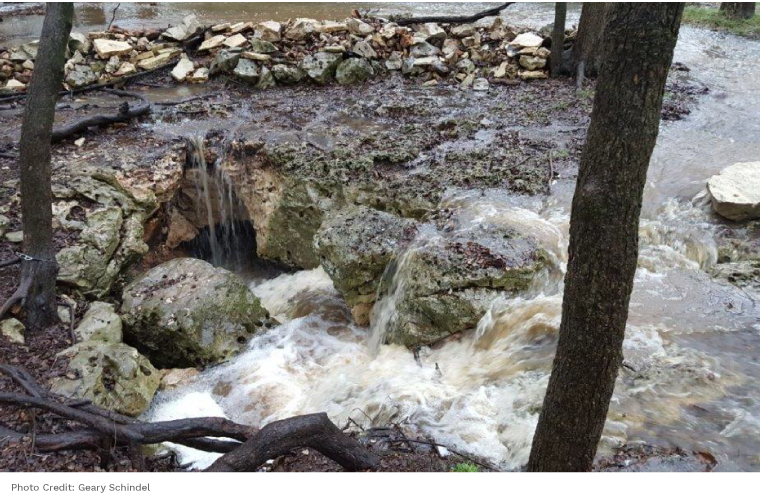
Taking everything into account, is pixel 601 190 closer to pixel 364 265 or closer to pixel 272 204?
pixel 364 265

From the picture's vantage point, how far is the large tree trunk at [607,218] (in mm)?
1986

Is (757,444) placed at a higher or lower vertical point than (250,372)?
higher

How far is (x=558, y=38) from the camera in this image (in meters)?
10.1

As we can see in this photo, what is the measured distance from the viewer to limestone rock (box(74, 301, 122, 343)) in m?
5.19

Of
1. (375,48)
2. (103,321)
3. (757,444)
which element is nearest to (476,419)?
(757,444)

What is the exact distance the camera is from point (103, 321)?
5.42 metres

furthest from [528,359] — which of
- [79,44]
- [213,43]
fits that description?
[79,44]

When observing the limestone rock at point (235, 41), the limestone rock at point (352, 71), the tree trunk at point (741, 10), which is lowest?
the limestone rock at point (352, 71)

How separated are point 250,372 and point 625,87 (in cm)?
469

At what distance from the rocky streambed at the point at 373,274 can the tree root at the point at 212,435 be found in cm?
83

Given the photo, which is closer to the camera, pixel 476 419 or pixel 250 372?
pixel 476 419

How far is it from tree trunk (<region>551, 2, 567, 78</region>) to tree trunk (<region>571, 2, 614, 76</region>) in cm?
26

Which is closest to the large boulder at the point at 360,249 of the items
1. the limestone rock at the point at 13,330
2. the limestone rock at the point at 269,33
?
the limestone rock at the point at 13,330

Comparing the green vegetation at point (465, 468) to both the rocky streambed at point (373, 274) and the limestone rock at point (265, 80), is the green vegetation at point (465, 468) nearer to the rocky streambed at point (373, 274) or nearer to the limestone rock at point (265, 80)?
the rocky streambed at point (373, 274)
